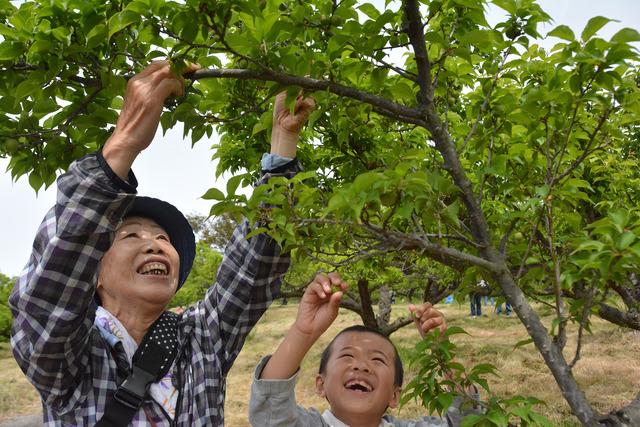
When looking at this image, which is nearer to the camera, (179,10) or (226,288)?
(179,10)

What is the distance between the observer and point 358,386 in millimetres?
2520

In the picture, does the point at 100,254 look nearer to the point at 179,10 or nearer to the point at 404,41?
the point at 179,10

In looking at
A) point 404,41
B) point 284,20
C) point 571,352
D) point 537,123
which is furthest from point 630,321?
point 571,352

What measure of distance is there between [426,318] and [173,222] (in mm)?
1192

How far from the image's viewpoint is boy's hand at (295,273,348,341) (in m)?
2.21

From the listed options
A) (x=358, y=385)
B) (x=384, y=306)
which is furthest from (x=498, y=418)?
(x=384, y=306)

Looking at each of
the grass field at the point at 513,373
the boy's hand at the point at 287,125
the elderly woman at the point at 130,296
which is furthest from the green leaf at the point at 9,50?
the grass field at the point at 513,373

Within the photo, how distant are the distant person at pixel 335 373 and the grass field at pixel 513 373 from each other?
4.53m

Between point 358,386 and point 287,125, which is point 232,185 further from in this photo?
point 358,386

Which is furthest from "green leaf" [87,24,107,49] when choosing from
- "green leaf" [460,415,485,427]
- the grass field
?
the grass field

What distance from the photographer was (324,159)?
4477 mm

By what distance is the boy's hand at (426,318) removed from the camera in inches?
95.7

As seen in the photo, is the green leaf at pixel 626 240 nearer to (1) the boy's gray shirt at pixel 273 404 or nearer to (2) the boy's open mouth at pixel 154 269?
(1) the boy's gray shirt at pixel 273 404

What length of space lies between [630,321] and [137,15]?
16.3 feet
